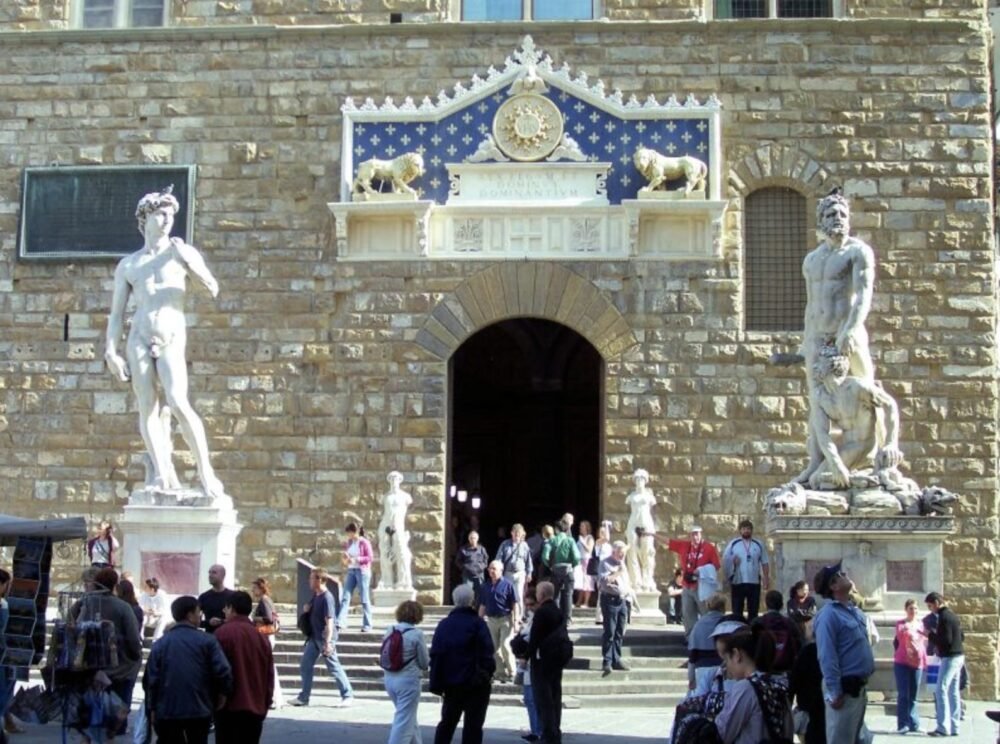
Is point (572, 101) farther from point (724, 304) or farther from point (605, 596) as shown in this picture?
point (605, 596)

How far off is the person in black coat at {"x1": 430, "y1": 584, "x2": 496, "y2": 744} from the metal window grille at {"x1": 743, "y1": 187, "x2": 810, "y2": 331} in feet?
31.6

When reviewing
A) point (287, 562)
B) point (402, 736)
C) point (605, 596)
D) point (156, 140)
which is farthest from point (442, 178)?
point (402, 736)

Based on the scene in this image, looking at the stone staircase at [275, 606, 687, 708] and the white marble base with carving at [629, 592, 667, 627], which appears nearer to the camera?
the stone staircase at [275, 606, 687, 708]

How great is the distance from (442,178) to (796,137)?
14.8ft

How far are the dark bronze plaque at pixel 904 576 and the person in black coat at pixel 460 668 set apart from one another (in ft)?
17.3

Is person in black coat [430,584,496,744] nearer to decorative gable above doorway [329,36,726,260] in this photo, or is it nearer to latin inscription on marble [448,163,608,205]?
decorative gable above doorway [329,36,726,260]

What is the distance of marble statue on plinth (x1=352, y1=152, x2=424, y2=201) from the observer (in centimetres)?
1966

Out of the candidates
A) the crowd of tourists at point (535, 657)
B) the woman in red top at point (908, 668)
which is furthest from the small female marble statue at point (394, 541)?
the woman in red top at point (908, 668)

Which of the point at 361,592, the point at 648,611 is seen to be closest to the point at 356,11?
the point at 361,592

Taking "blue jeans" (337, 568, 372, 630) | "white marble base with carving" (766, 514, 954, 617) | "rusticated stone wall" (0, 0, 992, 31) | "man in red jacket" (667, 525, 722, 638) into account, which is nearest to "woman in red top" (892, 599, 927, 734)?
"white marble base with carving" (766, 514, 954, 617)

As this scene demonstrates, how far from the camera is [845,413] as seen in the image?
14836mm

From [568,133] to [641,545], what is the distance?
17.4 feet

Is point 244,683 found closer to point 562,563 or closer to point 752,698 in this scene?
point 752,698

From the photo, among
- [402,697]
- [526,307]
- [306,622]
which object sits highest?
[526,307]
